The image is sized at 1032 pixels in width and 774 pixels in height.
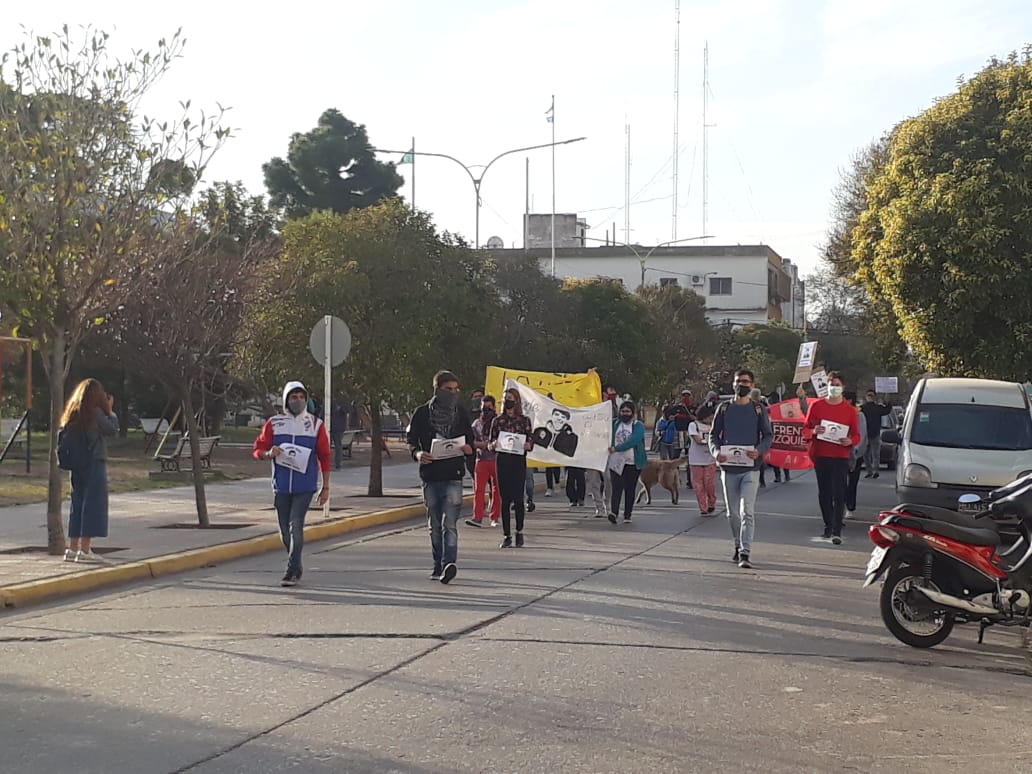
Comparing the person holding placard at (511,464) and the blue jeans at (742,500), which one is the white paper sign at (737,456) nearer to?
the blue jeans at (742,500)

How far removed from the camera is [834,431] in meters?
15.4

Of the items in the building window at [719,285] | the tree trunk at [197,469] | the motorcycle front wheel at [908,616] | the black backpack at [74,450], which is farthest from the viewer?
the building window at [719,285]

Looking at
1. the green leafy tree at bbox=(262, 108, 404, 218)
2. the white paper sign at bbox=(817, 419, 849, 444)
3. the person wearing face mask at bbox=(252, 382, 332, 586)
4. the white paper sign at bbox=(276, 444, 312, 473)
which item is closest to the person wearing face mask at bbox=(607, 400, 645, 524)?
the white paper sign at bbox=(817, 419, 849, 444)

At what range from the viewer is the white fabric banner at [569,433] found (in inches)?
760

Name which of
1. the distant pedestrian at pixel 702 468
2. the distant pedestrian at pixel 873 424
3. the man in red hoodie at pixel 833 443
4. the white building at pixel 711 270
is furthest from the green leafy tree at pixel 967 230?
the white building at pixel 711 270

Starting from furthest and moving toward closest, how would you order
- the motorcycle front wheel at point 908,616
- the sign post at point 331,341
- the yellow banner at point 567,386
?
the yellow banner at point 567,386 < the sign post at point 331,341 < the motorcycle front wheel at point 908,616

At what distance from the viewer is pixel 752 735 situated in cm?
639

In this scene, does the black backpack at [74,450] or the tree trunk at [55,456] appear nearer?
the black backpack at [74,450]

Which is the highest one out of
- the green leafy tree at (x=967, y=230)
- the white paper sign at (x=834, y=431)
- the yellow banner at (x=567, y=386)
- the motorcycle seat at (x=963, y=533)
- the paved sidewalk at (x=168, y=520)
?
the green leafy tree at (x=967, y=230)

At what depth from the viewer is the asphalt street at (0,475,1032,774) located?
19.9 feet

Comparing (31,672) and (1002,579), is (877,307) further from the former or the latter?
(31,672)

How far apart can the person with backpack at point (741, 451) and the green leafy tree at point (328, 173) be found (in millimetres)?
43255

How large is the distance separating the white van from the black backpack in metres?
9.24

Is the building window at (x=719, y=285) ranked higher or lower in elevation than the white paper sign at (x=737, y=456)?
higher
